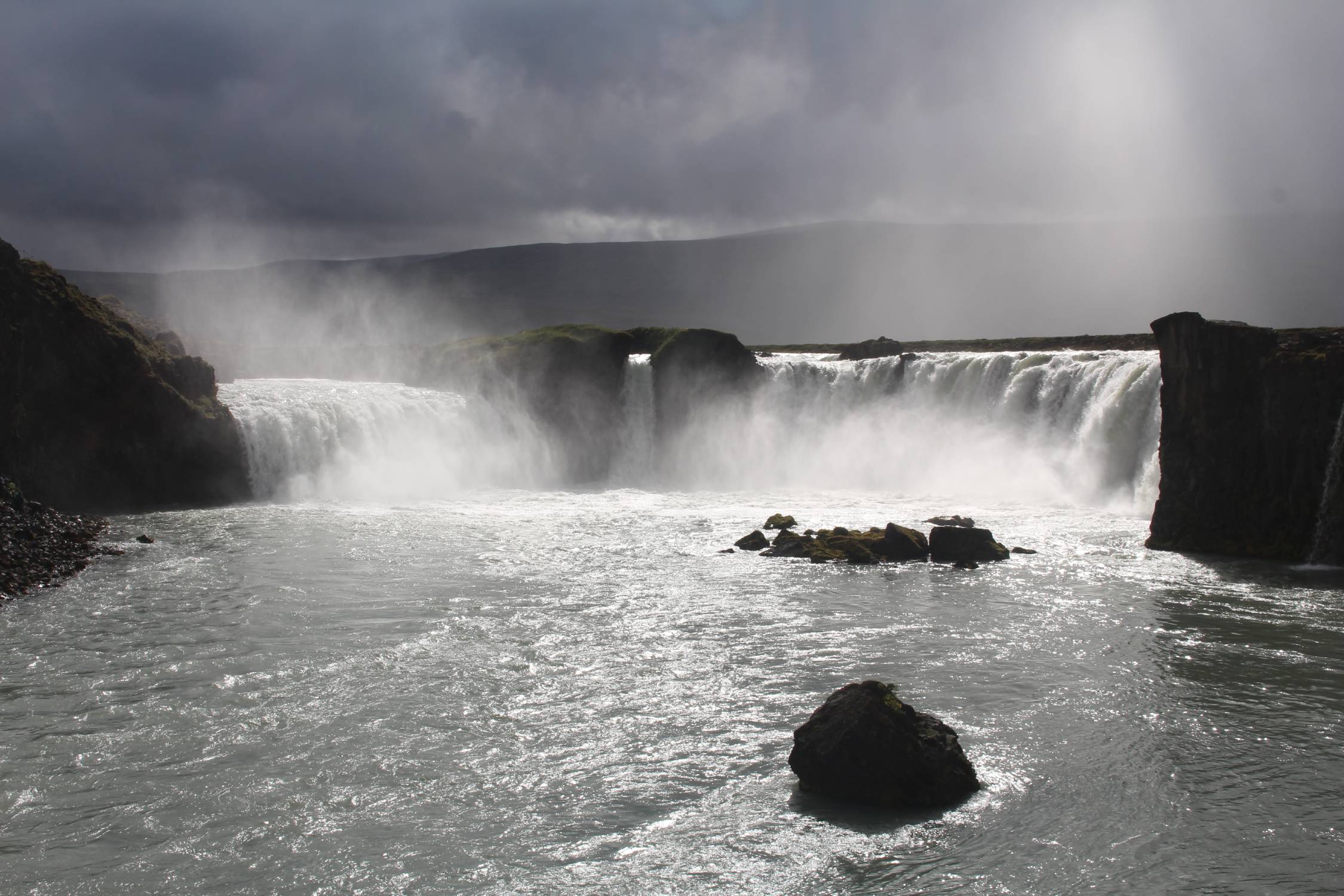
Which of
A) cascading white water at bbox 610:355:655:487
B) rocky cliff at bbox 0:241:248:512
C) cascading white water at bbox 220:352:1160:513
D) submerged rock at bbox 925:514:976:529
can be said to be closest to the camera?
submerged rock at bbox 925:514:976:529

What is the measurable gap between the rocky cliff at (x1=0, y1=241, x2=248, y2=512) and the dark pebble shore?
4407 millimetres

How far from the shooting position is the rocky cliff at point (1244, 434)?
73.7 feet

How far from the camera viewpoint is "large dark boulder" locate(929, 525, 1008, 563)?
2239cm

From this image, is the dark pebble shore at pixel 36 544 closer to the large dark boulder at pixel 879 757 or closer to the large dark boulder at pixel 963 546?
the large dark boulder at pixel 879 757

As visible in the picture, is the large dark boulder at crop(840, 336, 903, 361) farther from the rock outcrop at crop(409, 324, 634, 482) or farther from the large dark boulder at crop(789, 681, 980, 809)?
the large dark boulder at crop(789, 681, 980, 809)

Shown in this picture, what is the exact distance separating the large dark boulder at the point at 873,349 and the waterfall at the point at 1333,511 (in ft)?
105

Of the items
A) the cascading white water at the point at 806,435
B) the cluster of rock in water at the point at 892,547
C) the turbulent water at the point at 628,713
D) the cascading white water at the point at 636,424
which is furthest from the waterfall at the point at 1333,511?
the cascading white water at the point at 636,424

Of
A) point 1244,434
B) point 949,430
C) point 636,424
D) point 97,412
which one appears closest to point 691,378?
point 636,424

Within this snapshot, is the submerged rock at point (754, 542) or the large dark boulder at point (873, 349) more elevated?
the large dark boulder at point (873, 349)

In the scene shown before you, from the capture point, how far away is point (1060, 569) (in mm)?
21172

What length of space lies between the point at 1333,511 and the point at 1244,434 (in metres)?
2.53

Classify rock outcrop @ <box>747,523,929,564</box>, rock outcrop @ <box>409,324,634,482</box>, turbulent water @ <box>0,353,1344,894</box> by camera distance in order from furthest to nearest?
rock outcrop @ <box>409,324,634,482</box> → rock outcrop @ <box>747,523,929,564</box> → turbulent water @ <box>0,353,1344,894</box>

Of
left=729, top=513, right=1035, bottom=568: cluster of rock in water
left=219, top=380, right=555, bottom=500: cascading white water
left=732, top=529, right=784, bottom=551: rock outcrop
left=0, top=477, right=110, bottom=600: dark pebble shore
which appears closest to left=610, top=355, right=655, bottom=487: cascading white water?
left=219, top=380, right=555, bottom=500: cascading white water

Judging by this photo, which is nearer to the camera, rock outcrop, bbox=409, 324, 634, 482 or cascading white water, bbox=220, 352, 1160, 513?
cascading white water, bbox=220, 352, 1160, 513
